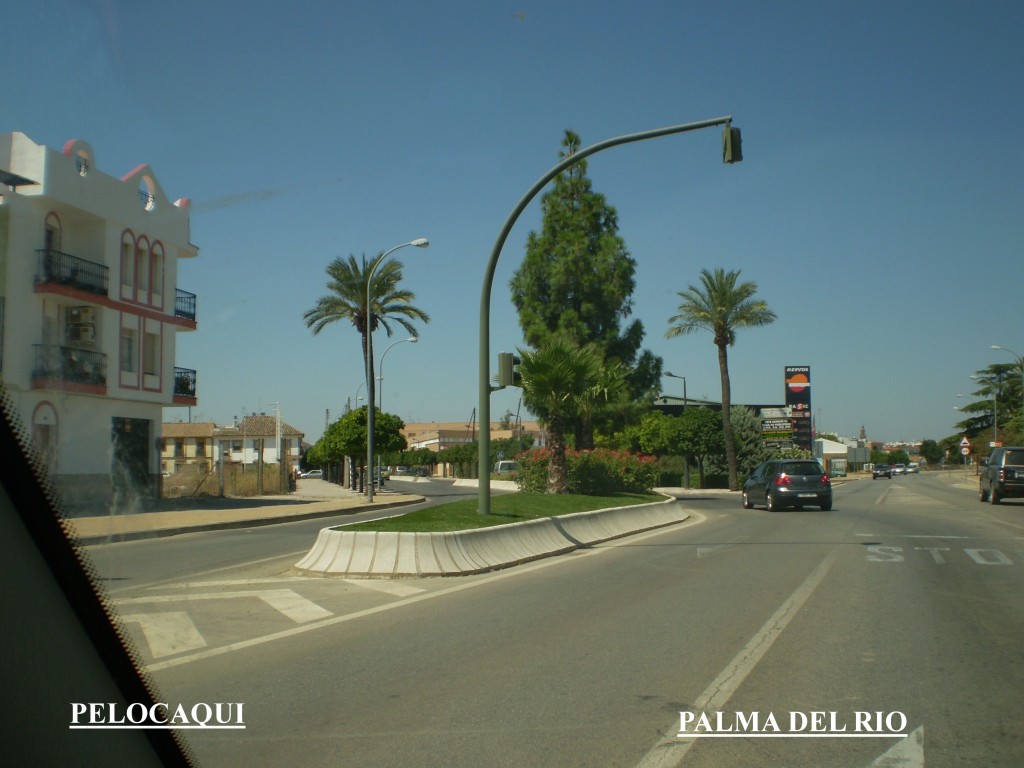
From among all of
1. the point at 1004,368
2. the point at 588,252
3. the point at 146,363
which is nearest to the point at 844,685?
the point at 146,363

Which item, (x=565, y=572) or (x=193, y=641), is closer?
(x=193, y=641)

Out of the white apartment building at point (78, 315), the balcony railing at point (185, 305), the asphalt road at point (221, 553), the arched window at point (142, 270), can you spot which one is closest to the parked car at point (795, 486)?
the asphalt road at point (221, 553)

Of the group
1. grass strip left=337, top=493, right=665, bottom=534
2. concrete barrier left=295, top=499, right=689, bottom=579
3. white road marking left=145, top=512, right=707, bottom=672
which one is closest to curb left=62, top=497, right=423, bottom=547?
white road marking left=145, top=512, right=707, bottom=672

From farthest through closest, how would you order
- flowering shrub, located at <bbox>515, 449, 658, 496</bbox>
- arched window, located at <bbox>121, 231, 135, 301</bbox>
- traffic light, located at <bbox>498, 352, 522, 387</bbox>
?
1. flowering shrub, located at <bbox>515, 449, 658, 496</bbox>
2. traffic light, located at <bbox>498, 352, 522, 387</bbox>
3. arched window, located at <bbox>121, 231, 135, 301</bbox>

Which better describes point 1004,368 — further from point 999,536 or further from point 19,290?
point 19,290

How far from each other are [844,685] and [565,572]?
7.17m

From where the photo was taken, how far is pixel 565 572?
13516 mm

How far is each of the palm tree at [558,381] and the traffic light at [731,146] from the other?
10202 millimetres

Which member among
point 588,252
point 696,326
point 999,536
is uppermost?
point 588,252

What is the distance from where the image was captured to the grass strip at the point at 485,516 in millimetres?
→ 14221

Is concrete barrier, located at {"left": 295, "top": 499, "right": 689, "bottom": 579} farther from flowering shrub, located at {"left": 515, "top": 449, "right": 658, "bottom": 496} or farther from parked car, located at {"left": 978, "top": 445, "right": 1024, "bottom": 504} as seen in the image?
parked car, located at {"left": 978, "top": 445, "right": 1024, "bottom": 504}

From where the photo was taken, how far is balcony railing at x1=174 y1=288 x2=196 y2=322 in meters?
4.95

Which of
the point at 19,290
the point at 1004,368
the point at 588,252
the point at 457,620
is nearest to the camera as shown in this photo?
the point at 19,290

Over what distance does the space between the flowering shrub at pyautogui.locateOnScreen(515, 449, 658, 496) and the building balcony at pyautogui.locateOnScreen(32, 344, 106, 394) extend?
80.4 ft
